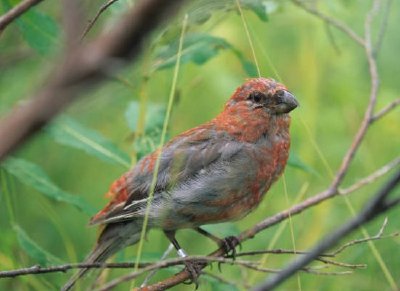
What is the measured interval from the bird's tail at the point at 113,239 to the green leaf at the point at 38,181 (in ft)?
0.86

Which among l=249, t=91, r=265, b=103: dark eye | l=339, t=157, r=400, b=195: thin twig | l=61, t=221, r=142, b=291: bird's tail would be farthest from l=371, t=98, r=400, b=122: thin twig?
l=61, t=221, r=142, b=291: bird's tail

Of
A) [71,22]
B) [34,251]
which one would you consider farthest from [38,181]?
[71,22]

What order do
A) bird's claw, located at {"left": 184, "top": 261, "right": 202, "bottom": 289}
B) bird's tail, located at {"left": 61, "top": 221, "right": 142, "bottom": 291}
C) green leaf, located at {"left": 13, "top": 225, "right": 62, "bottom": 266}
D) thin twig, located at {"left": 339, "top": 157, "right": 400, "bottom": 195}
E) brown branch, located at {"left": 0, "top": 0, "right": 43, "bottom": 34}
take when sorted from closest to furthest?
1. brown branch, located at {"left": 0, "top": 0, "right": 43, "bottom": 34}
2. thin twig, located at {"left": 339, "top": 157, "right": 400, "bottom": 195}
3. bird's claw, located at {"left": 184, "top": 261, "right": 202, "bottom": 289}
4. green leaf, located at {"left": 13, "top": 225, "right": 62, "bottom": 266}
5. bird's tail, located at {"left": 61, "top": 221, "right": 142, "bottom": 291}

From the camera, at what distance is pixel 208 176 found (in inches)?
165

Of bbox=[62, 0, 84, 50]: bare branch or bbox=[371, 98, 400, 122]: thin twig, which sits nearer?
bbox=[62, 0, 84, 50]: bare branch

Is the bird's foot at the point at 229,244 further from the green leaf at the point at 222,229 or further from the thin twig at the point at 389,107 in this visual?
the thin twig at the point at 389,107

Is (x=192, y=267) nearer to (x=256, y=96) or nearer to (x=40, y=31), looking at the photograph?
(x=256, y=96)

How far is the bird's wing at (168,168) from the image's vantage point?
159 inches

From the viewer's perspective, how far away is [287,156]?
13.8ft

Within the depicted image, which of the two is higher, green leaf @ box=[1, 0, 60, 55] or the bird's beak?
green leaf @ box=[1, 0, 60, 55]

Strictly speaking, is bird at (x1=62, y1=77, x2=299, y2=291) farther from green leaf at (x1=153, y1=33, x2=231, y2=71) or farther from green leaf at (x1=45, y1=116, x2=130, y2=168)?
green leaf at (x1=153, y1=33, x2=231, y2=71)

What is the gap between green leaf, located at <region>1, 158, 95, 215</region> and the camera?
12.3ft

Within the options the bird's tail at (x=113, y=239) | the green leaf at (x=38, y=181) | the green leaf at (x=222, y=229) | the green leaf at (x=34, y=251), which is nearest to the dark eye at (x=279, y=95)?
the green leaf at (x=222, y=229)

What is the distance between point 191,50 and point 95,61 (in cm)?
310
